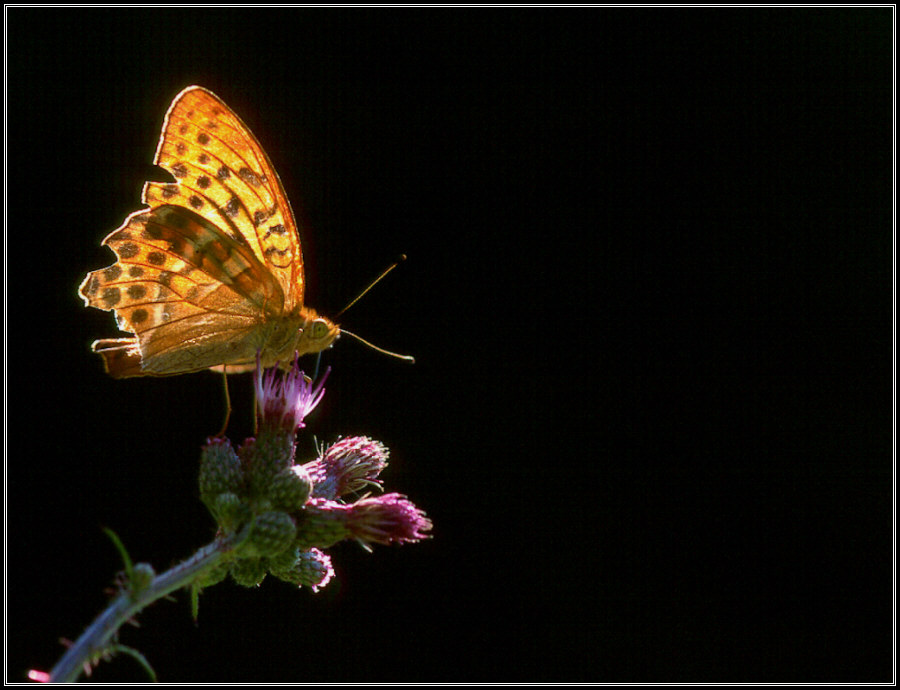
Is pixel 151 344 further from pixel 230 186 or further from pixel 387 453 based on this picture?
pixel 387 453

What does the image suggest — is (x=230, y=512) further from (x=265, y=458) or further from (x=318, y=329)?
(x=318, y=329)

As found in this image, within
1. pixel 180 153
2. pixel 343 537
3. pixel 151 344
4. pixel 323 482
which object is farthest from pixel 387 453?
pixel 180 153

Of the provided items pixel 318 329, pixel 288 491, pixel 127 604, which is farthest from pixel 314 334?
pixel 127 604

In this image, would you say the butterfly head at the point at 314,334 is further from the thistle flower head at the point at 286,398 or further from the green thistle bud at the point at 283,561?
the green thistle bud at the point at 283,561

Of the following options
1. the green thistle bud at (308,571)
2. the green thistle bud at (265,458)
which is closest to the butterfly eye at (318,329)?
the green thistle bud at (265,458)

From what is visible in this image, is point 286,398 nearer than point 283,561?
No

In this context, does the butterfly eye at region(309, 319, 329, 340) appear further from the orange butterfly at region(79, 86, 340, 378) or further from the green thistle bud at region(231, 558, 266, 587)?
the green thistle bud at region(231, 558, 266, 587)
